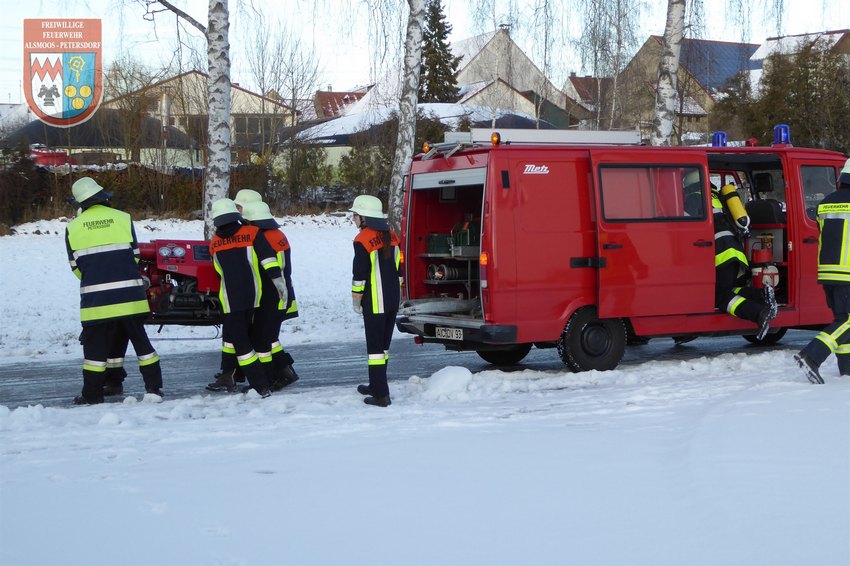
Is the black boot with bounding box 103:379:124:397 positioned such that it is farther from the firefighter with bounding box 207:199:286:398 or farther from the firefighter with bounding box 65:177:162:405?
the firefighter with bounding box 207:199:286:398

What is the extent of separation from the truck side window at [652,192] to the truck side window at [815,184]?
1.60 metres

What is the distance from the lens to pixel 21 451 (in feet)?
19.7

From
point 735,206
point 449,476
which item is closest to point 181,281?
point 449,476

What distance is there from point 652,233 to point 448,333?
2229 mm

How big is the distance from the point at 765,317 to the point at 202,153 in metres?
25.5

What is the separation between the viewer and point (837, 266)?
27.7 feet

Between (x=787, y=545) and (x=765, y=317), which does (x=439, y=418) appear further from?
(x=765, y=317)

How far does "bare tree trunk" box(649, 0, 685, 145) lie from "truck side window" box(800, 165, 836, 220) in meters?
3.68

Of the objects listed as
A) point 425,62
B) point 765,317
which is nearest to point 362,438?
point 765,317

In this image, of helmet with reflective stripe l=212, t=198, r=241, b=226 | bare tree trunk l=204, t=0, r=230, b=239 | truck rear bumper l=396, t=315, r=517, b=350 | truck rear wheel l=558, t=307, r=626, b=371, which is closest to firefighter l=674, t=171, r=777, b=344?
truck rear wheel l=558, t=307, r=626, b=371

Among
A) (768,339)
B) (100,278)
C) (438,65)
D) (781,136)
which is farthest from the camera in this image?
(438,65)

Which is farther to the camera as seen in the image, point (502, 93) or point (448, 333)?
point (502, 93)

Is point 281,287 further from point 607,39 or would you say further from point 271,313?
point 607,39

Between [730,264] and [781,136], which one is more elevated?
[781,136]
